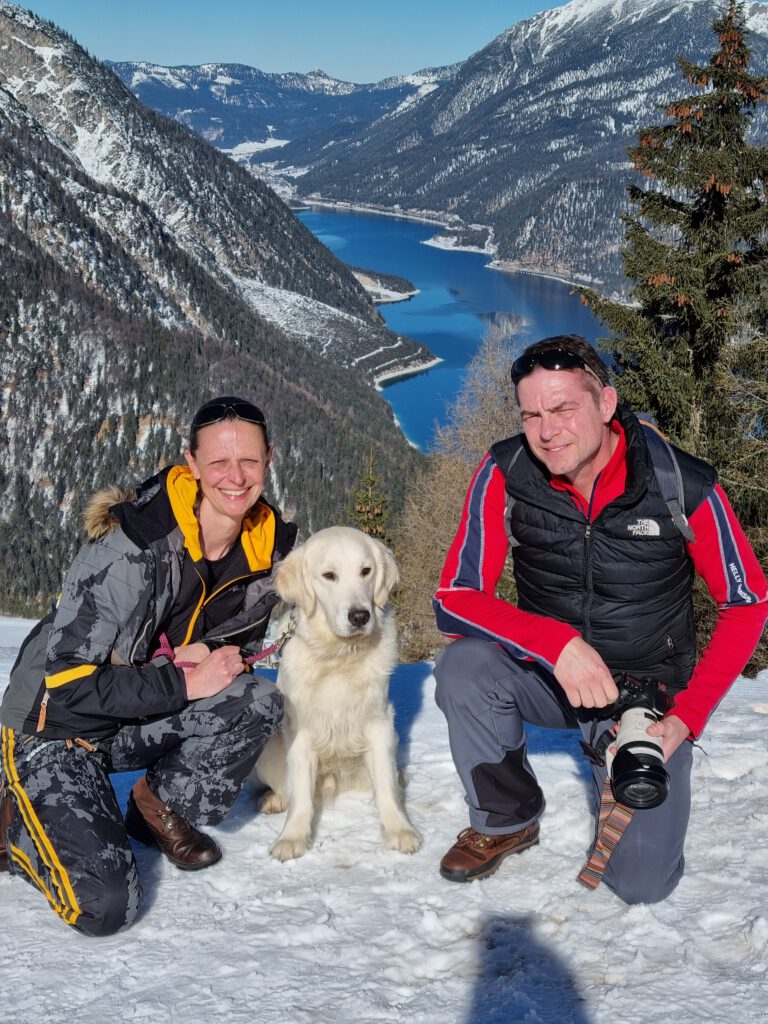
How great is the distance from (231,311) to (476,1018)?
509ft

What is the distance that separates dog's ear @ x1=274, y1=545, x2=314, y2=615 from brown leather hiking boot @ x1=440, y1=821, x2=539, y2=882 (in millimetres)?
1180

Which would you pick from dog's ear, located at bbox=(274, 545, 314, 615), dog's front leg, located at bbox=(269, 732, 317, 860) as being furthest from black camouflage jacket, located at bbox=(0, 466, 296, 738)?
dog's front leg, located at bbox=(269, 732, 317, 860)

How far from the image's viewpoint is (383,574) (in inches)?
150

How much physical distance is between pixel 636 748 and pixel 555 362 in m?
1.49

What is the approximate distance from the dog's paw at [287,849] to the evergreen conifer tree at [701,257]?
1110 centimetres

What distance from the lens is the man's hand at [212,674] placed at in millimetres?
3318

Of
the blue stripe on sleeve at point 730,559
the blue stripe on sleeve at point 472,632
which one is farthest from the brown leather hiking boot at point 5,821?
the blue stripe on sleeve at point 730,559

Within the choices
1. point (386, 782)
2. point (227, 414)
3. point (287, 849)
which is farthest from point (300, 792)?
point (227, 414)

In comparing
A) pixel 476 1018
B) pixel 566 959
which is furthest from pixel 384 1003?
pixel 566 959

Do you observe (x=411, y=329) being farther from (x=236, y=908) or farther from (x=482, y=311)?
(x=236, y=908)

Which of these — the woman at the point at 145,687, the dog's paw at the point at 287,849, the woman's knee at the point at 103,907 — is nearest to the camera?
the woman's knee at the point at 103,907

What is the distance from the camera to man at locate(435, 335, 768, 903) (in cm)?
314

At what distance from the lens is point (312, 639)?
3697 millimetres

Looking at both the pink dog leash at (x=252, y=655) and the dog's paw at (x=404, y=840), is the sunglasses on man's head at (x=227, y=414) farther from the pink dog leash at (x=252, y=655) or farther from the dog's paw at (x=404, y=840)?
the dog's paw at (x=404, y=840)
